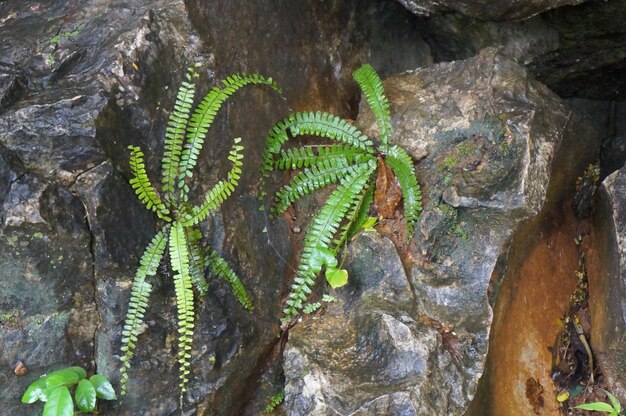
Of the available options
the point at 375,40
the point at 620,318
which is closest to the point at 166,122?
the point at 375,40

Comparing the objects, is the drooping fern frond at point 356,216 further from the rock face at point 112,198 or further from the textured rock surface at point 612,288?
the textured rock surface at point 612,288

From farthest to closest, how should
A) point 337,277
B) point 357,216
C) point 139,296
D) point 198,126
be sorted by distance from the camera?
1. point 357,216
2. point 337,277
3. point 198,126
4. point 139,296

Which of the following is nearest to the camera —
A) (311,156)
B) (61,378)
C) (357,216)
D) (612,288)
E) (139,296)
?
(61,378)

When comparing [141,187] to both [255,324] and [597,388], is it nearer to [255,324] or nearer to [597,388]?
[255,324]

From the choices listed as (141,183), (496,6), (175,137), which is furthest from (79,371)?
(496,6)

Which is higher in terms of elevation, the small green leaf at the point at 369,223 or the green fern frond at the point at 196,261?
the small green leaf at the point at 369,223

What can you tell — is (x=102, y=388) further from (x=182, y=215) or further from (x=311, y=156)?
(x=311, y=156)

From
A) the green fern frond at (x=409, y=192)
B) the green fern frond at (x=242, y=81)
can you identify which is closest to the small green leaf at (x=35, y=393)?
the green fern frond at (x=242, y=81)
